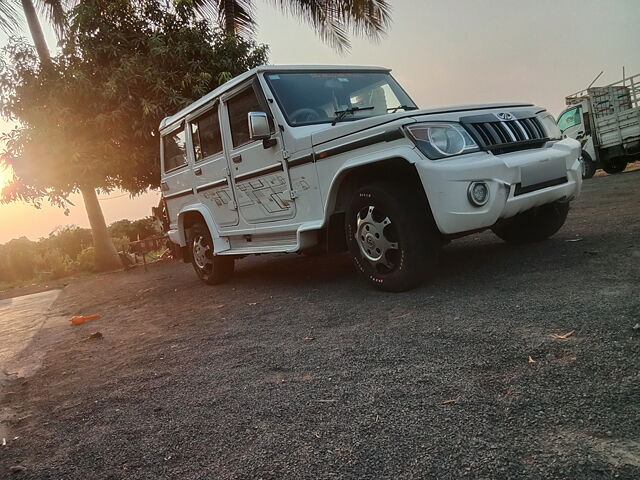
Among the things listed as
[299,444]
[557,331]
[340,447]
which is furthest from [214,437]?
[557,331]

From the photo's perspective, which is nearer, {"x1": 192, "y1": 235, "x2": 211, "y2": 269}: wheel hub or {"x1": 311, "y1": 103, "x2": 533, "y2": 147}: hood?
{"x1": 311, "y1": 103, "x2": 533, "y2": 147}: hood

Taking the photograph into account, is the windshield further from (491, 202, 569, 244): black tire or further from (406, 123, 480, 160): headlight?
(491, 202, 569, 244): black tire

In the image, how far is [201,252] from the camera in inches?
245

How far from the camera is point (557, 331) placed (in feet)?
7.84

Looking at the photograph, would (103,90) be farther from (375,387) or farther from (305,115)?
(375,387)

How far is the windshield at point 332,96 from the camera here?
14.6 ft

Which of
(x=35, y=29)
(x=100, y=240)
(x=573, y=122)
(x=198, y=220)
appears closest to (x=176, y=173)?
(x=198, y=220)

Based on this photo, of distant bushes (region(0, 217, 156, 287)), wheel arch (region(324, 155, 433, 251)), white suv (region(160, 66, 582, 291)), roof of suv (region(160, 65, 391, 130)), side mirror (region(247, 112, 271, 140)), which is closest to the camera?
white suv (region(160, 66, 582, 291))

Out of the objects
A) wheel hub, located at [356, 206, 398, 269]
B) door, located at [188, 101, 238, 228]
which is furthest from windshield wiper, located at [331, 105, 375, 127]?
door, located at [188, 101, 238, 228]

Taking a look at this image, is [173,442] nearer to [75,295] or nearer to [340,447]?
[340,447]

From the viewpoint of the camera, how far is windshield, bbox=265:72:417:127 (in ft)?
14.6

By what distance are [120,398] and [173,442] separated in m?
0.79

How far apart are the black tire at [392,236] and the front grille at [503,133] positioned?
609 mm

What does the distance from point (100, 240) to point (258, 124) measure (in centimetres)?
957
